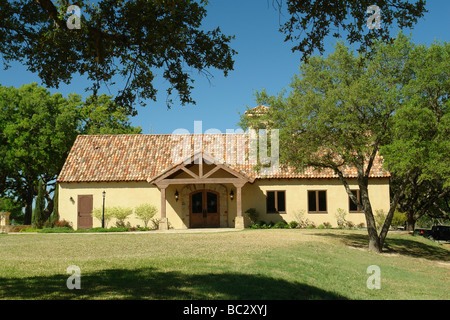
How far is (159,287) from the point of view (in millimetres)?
8289

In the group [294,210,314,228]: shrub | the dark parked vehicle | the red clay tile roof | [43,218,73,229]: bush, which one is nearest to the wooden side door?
[43,218,73,229]: bush

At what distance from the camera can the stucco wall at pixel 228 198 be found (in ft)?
88.5

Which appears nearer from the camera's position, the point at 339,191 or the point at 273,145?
the point at 273,145

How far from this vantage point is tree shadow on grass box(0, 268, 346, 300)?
7633mm

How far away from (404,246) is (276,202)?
8.27 meters

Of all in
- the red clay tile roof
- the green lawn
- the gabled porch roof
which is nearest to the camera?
the green lawn

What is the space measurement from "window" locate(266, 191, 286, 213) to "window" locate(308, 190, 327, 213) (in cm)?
168

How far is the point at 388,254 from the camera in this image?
19.1m

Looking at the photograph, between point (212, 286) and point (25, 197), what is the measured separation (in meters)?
35.8

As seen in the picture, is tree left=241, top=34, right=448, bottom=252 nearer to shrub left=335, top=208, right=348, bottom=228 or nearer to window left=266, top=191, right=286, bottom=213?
shrub left=335, top=208, right=348, bottom=228

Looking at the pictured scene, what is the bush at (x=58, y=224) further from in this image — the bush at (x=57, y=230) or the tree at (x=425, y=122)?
the tree at (x=425, y=122)

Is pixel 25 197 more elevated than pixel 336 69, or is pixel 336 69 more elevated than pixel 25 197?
pixel 336 69
